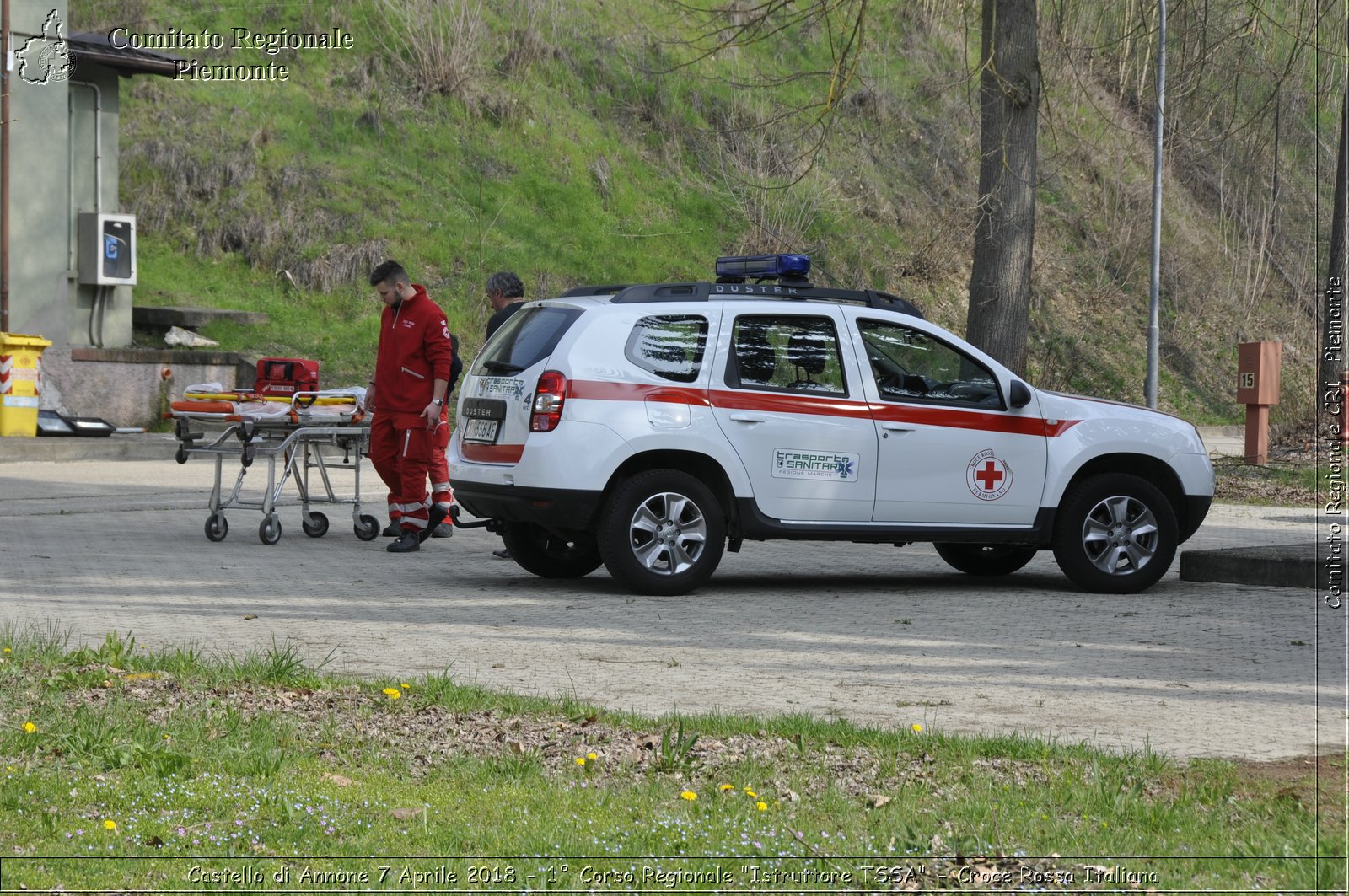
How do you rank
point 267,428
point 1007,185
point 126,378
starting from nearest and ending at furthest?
point 267,428
point 1007,185
point 126,378

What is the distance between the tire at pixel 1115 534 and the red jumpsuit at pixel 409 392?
4.67 metres

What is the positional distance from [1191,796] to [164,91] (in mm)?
30840

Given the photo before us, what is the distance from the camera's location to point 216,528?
12.7 metres

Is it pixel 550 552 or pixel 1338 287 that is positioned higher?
pixel 1338 287

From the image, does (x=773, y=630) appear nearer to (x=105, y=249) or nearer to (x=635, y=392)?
(x=635, y=392)

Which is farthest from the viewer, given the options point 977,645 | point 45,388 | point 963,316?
point 963,316

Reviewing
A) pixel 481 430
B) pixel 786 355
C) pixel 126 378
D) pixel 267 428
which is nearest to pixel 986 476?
pixel 786 355

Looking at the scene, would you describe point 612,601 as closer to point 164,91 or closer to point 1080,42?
point 1080,42

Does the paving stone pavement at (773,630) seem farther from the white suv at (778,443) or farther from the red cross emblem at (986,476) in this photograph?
the red cross emblem at (986,476)

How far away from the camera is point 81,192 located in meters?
25.5

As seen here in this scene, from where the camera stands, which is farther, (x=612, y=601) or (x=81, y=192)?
(x=81, y=192)

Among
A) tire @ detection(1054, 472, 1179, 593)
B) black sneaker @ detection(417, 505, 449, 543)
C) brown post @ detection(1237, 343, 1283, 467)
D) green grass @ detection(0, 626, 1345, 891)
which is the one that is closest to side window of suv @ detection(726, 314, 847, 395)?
tire @ detection(1054, 472, 1179, 593)

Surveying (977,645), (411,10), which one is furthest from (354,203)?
(977,645)

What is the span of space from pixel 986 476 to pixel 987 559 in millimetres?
1555
